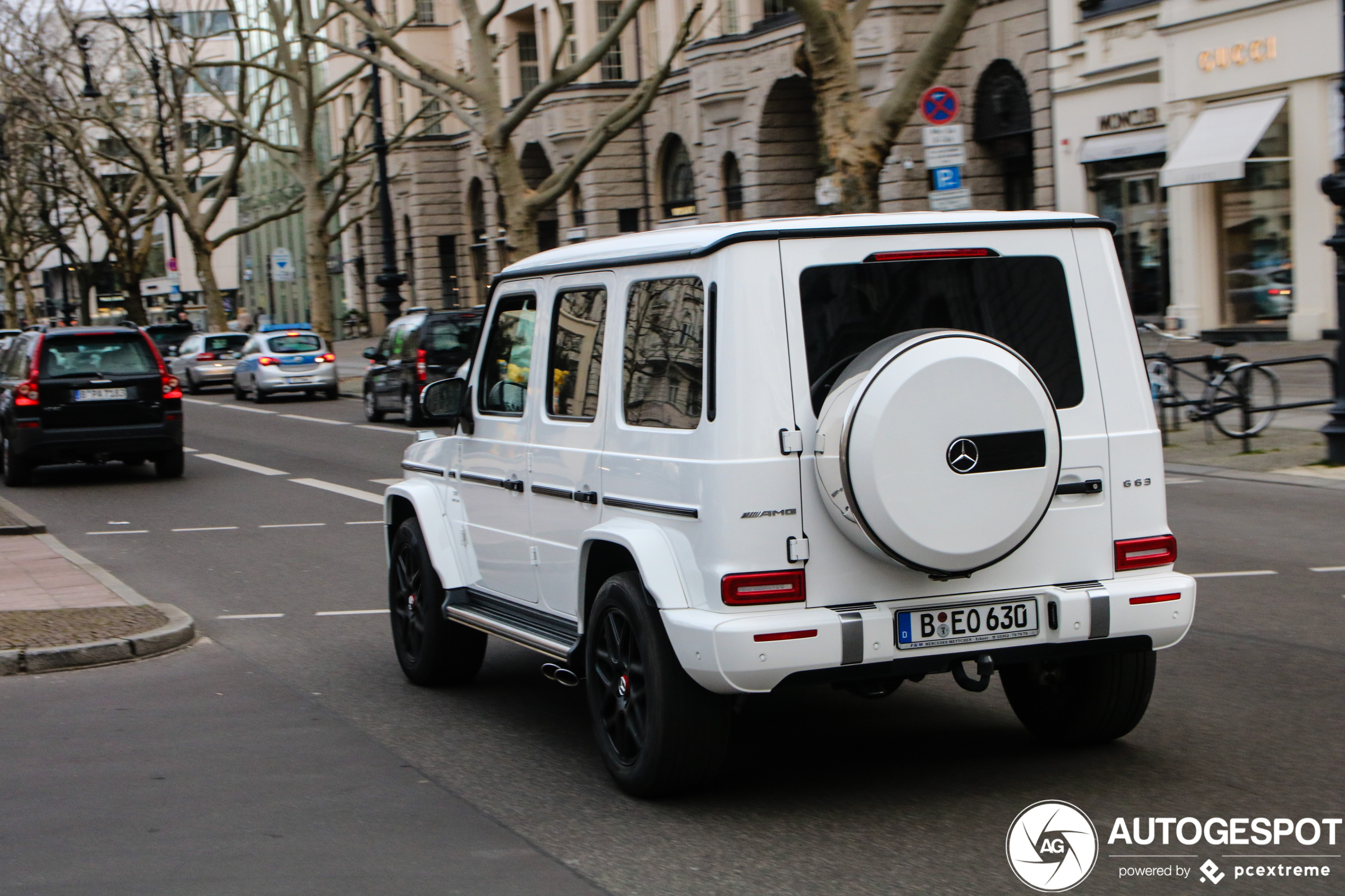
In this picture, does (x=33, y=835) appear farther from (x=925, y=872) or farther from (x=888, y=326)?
(x=888, y=326)

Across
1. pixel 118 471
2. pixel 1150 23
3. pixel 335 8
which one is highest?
pixel 335 8

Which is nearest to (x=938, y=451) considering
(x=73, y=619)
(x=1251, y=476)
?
(x=73, y=619)

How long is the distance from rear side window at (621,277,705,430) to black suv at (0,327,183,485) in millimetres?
13130

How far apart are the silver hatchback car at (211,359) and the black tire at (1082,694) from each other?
35.6 meters

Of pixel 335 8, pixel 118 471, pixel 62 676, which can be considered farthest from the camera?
pixel 335 8

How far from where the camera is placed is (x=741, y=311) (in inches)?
197

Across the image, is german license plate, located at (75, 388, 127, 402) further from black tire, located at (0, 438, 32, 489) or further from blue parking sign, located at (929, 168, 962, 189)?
blue parking sign, located at (929, 168, 962, 189)

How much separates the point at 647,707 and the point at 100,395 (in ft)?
46.2

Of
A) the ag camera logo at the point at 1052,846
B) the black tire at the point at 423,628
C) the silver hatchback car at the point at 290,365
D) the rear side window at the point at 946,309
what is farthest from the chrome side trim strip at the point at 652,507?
the silver hatchback car at the point at 290,365

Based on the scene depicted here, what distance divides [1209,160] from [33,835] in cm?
2334

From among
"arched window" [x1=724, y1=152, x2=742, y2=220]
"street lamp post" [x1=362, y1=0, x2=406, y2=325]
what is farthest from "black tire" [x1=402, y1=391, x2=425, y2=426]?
"arched window" [x1=724, y1=152, x2=742, y2=220]

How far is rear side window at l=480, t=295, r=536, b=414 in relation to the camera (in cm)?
642

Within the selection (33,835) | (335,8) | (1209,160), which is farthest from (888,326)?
(335,8)

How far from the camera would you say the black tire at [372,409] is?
85.1ft
